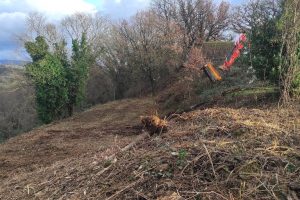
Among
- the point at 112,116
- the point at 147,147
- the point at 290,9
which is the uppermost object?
the point at 290,9

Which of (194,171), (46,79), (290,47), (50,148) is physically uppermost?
(290,47)

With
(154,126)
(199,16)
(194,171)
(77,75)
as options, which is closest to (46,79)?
(77,75)

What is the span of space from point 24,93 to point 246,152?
3889cm

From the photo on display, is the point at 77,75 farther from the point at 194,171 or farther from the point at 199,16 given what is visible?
the point at 194,171

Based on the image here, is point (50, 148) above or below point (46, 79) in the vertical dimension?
below

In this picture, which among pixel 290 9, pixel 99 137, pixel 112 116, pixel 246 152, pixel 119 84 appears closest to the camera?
pixel 246 152

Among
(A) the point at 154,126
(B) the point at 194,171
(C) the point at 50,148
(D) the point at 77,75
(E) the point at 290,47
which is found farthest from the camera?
(D) the point at 77,75

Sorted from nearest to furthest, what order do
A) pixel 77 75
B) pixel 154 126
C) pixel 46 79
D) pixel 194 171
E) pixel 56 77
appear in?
pixel 194 171 → pixel 154 126 → pixel 46 79 → pixel 56 77 → pixel 77 75

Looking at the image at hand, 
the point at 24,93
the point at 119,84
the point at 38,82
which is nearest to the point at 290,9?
the point at 38,82

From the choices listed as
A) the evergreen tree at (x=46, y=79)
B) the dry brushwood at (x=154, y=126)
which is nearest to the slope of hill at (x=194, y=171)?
the dry brushwood at (x=154, y=126)

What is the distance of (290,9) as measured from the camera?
37.2 ft

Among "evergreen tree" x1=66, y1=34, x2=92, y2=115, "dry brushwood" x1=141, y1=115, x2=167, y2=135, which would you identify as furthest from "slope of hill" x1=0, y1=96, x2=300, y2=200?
"evergreen tree" x1=66, y1=34, x2=92, y2=115

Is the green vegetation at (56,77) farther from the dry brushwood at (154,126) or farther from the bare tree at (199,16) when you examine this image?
the dry brushwood at (154,126)

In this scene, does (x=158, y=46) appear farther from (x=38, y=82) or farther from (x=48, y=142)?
(x=48, y=142)
